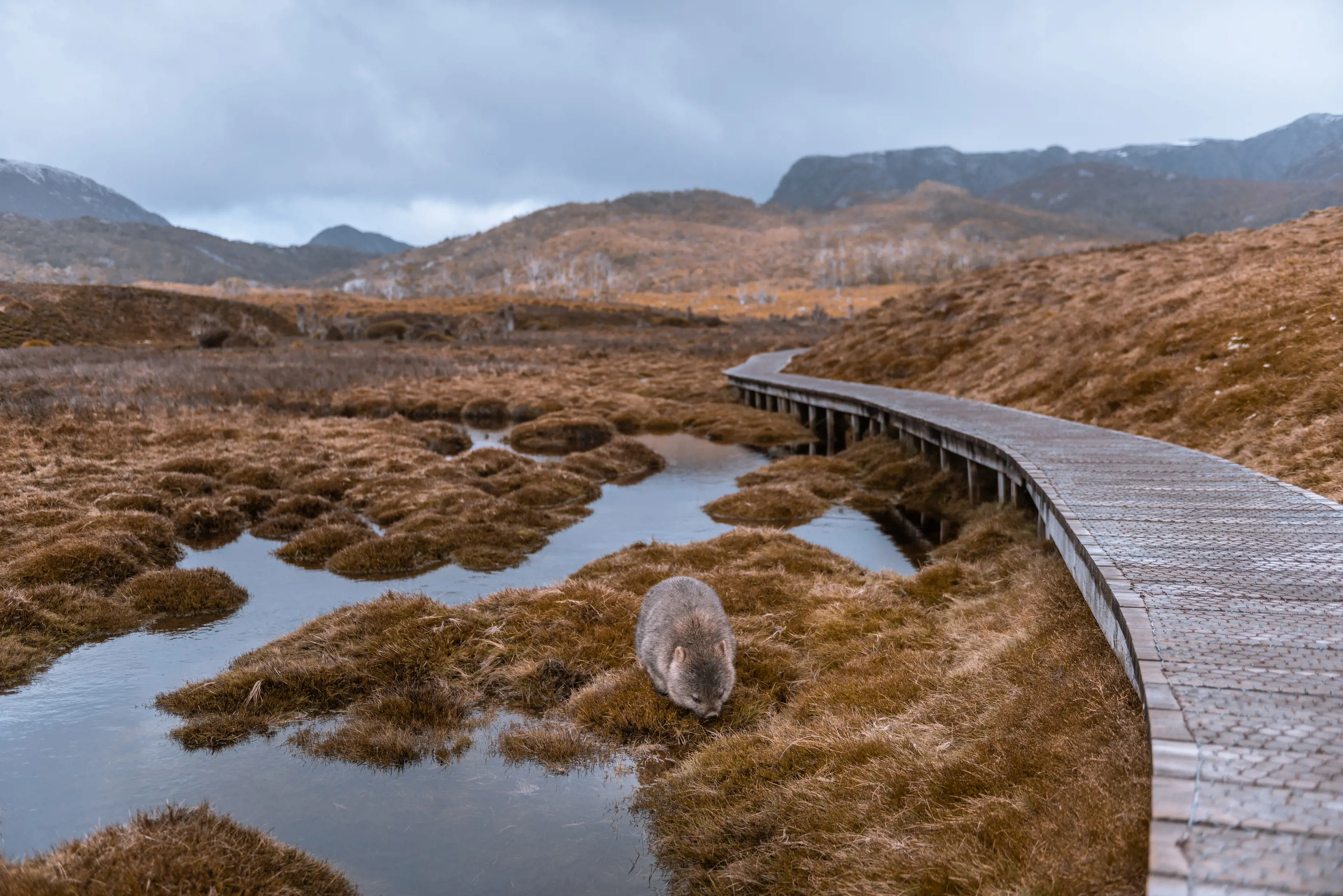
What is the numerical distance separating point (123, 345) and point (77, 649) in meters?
A: 56.1

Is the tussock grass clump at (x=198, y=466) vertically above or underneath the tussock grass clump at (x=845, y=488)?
above

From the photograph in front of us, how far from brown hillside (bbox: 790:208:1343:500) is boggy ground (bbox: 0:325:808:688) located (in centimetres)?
750

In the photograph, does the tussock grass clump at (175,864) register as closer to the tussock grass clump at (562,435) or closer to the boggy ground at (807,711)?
the boggy ground at (807,711)

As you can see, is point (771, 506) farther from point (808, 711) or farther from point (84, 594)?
point (84, 594)

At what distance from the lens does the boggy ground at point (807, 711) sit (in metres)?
4.86

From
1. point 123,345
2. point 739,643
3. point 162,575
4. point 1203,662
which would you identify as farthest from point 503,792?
point 123,345

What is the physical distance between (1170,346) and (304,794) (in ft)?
66.1

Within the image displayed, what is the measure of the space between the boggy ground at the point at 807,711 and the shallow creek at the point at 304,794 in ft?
0.94

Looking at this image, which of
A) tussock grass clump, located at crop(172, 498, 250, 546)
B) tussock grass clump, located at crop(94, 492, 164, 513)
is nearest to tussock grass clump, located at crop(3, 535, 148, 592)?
tussock grass clump, located at crop(172, 498, 250, 546)

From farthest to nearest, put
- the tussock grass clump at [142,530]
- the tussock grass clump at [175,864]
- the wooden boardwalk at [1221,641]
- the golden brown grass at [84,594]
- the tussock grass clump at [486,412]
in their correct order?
the tussock grass clump at [486,412], the tussock grass clump at [142,530], the golden brown grass at [84,594], the tussock grass clump at [175,864], the wooden boardwalk at [1221,641]

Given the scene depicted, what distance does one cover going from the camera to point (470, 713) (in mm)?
8414

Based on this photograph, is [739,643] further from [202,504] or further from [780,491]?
[202,504]

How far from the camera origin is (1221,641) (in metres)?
5.15

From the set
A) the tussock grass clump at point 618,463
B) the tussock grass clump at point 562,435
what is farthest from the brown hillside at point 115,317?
the tussock grass clump at point 618,463
